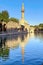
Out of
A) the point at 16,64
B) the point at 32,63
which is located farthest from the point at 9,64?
the point at 32,63

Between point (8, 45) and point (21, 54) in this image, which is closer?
point (21, 54)

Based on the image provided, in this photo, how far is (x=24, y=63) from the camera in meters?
21.9

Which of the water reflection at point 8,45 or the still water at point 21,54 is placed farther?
the water reflection at point 8,45

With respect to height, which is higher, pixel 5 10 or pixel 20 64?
pixel 5 10

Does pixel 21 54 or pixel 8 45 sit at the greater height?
pixel 21 54

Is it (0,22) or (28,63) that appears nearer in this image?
(28,63)

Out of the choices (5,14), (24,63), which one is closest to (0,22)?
(5,14)

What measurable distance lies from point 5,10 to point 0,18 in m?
44.2

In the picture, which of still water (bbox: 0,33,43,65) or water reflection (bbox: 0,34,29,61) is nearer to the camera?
still water (bbox: 0,33,43,65)

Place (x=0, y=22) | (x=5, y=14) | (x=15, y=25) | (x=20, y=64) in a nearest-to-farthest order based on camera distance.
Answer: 1. (x=20, y=64)
2. (x=0, y=22)
3. (x=5, y=14)
4. (x=15, y=25)

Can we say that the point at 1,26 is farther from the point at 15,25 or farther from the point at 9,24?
the point at 15,25

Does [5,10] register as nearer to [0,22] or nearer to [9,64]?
[0,22]

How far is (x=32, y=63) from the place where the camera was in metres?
21.9

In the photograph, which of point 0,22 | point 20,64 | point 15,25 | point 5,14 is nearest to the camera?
point 20,64
